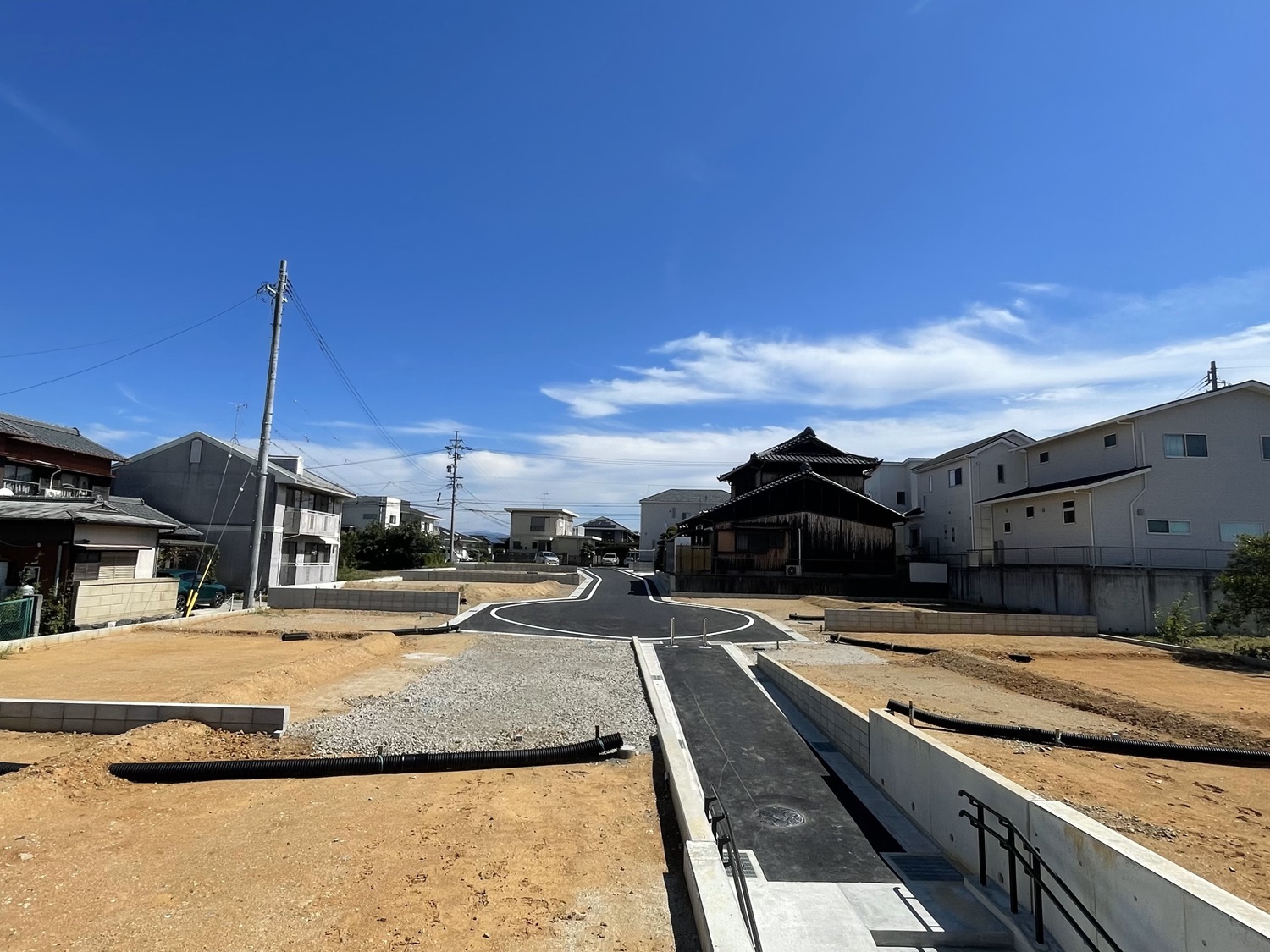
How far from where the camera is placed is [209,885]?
441cm

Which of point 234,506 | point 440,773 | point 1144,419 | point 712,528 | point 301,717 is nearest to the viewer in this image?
point 440,773

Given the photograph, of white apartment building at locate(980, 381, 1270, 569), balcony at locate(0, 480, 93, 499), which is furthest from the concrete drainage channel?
balcony at locate(0, 480, 93, 499)

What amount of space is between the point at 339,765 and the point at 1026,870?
6283mm

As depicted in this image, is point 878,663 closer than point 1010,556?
Yes

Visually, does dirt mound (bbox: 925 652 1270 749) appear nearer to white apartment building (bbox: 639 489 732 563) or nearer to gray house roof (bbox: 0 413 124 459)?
gray house roof (bbox: 0 413 124 459)

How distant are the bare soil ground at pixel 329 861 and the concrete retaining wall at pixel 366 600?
45.0 feet

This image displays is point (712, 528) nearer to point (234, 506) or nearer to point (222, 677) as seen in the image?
point (234, 506)

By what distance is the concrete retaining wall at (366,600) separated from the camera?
811 inches

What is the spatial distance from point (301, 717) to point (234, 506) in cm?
2328

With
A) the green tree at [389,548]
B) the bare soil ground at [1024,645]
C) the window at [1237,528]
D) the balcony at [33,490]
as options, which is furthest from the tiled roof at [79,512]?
the window at [1237,528]

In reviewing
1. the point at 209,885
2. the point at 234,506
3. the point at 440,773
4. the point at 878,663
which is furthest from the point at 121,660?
the point at 234,506

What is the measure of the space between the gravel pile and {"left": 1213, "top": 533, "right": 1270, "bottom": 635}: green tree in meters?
16.0

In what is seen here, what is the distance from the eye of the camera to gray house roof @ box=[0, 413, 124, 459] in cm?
2265

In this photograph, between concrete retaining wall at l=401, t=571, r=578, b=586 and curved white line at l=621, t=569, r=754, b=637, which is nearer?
curved white line at l=621, t=569, r=754, b=637
